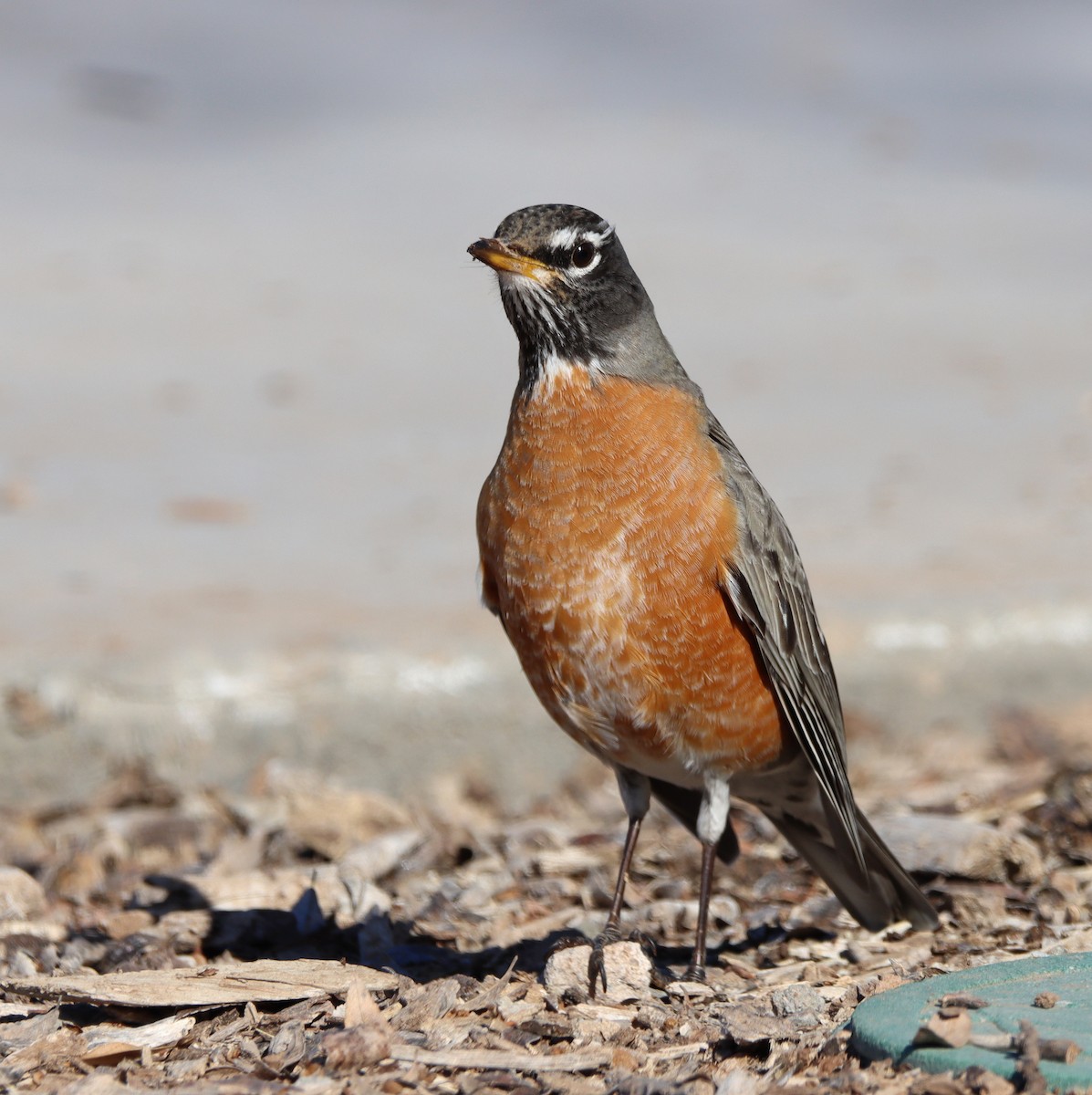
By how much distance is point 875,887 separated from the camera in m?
5.50

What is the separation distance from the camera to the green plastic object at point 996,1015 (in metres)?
3.64

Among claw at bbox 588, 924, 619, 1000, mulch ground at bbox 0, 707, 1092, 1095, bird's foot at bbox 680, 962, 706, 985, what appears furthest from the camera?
bird's foot at bbox 680, 962, 706, 985

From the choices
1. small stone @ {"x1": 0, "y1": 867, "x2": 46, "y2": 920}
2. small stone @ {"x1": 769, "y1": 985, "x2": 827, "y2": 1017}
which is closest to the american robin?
small stone @ {"x1": 769, "y1": 985, "x2": 827, "y2": 1017}

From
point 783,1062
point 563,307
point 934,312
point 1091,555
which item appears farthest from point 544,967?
point 934,312

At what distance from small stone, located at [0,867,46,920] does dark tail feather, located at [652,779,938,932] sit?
2191 millimetres

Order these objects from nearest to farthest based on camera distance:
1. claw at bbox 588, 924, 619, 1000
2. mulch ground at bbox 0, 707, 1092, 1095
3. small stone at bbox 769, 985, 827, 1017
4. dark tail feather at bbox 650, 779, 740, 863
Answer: mulch ground at bbox 0, 707, 1092, 1095, small stone at bbox 769, 985, 827, 1017, claw at bbox 588, 924, 619, 1000, dark tail feather at bbox 650, 779, 740, 863

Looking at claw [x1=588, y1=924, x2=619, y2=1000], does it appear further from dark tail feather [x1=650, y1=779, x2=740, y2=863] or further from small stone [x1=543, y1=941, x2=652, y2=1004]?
dark tail feather [x1=650, y1=779, x2=740, y2=863]

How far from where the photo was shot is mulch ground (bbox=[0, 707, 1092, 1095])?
4.12 metres

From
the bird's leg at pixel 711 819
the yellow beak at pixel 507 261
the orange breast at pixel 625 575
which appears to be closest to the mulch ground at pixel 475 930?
the bird's leg at pixel 711 819

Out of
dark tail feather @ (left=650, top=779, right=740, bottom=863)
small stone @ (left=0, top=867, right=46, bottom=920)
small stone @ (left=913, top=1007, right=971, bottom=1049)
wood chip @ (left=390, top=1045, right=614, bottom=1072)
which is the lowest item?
wood chip @ (left=390, top=1045, right=614, bottom=1072)

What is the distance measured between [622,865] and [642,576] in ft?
3.36

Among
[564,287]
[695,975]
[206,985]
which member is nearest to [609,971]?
[695,975]

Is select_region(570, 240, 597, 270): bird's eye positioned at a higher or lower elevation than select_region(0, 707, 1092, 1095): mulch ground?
higher

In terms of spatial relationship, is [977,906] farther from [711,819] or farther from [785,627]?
[785,627]
